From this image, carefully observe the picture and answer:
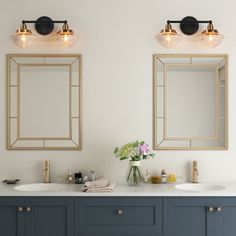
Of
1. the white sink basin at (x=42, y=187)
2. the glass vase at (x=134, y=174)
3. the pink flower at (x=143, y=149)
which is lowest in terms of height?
the white sink basin at (x=42, y=187)

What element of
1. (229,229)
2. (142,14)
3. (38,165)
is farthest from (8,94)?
(229,229)

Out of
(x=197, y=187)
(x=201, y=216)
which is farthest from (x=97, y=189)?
(x=197, y=187)

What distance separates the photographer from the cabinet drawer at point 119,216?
10.2 feet

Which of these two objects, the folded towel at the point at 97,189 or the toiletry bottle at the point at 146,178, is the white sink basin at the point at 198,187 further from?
the folded towel at the point at 97,189

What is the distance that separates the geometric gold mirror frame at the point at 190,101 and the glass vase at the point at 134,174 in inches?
11.9

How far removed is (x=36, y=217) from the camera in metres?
3.12

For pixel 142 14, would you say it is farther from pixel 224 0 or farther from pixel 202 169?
pixel 202 169

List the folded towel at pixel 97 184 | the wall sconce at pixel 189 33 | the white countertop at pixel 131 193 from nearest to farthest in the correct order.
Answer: the white countertop at pixel 131 193
the folded towel at pixel 97 184
the wall sconce at pixel 189 33

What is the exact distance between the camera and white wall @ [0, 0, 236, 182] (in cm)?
365

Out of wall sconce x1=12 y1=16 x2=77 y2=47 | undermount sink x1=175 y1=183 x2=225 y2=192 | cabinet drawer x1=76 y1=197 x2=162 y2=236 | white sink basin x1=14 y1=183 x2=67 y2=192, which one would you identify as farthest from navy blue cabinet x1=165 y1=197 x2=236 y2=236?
wall sconce x1=12 y1=16 x2=77 y2=47

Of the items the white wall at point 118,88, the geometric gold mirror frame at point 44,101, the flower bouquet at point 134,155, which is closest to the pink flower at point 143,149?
the flower bouquet at point 134,155

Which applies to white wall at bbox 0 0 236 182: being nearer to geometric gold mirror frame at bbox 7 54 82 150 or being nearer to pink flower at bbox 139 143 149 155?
geometric gold mirror frame at bbox 7 54 82 150

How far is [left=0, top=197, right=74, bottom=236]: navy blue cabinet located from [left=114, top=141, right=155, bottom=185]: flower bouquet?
1.99 feet

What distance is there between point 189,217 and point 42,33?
202 cm
